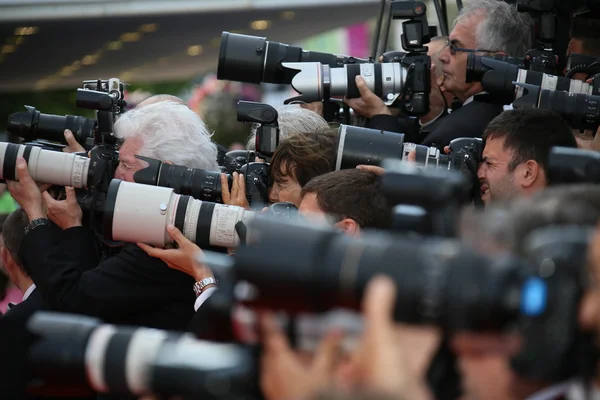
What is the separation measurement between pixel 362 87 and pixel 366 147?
2.48 ft

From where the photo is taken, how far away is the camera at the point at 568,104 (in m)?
3.70

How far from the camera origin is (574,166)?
246 centimetres

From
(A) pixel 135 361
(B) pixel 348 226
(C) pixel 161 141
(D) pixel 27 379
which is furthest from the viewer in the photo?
(C) pixel 161 141

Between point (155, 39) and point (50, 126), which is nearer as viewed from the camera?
point (50, 126)

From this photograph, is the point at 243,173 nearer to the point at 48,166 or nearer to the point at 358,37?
the point at 48,166

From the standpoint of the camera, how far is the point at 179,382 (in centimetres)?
204

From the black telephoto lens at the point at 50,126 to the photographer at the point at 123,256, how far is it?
44cm

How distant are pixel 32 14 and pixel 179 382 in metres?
13.0

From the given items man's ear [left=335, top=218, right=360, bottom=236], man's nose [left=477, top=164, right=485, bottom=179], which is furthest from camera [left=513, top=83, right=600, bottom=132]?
man's ear [left=335, top=218, right=360, bottom=236]

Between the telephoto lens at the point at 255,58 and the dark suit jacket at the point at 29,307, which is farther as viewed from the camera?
the telephoto lens at the point at 255,58

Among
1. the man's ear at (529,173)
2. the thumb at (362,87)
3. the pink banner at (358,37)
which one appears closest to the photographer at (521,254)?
the man's ear at (529,173)

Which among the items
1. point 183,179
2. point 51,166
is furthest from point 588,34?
point 51,166

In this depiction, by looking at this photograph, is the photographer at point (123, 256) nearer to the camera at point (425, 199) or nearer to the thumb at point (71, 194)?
the thumb at point (71, 194)

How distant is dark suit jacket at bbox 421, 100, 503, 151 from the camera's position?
14.3 ft
